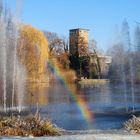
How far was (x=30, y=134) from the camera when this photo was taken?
10789 mm

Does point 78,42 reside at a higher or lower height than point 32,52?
higher

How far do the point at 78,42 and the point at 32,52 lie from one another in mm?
28314

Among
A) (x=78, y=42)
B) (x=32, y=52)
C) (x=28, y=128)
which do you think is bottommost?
(x=28, y=128)

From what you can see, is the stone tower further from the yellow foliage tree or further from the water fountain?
the water fountain

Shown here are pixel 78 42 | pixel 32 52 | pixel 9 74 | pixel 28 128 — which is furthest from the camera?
pixel 78 42

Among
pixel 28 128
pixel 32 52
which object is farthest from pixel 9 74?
pixel 28 128

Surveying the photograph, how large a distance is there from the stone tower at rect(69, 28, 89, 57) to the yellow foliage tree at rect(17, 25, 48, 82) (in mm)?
19283

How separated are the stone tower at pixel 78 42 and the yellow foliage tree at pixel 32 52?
19283 millimetres

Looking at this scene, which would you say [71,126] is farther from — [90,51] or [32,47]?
[90,51]

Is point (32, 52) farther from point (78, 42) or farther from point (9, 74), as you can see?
point (78, 42)

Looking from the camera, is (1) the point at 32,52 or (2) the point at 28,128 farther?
(1) the point at 32,52

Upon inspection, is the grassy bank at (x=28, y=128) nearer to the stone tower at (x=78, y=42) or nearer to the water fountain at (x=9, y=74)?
the water fountain at (x=9, y=74)

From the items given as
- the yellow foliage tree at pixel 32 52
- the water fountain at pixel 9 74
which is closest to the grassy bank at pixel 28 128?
the water fountain at pixel 9 74

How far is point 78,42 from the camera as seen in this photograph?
84312 millimetres
